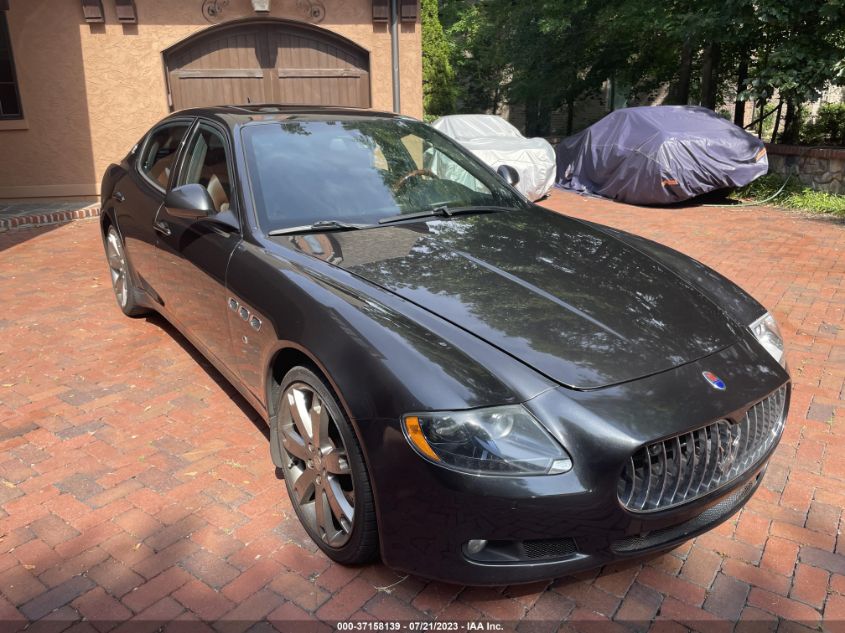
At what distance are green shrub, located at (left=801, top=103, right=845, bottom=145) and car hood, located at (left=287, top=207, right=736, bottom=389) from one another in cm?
1099

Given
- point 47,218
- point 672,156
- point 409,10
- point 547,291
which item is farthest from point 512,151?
point 547,291

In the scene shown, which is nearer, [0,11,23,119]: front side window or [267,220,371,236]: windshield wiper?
[267,220,371,236]: windshield wiper

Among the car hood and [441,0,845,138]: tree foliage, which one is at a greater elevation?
[441,0,845,138]: tree foliage

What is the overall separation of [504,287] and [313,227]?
3.15 ft

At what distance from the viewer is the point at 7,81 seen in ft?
31.7

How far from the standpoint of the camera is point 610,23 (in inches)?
619

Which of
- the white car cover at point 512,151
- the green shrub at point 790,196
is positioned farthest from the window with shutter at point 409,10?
the green shrub at point 790,196

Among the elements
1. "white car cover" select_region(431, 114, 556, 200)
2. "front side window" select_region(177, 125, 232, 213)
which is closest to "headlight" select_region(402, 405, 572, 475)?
"front side window" select_region(177, 125, 232, 213)

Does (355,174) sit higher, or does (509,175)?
(355,174)

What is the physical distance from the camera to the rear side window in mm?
3969

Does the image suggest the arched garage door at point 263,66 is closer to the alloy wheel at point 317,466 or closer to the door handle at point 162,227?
the door handle at point 162,227

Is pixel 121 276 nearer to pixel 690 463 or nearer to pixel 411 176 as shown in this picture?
pixel 411 176

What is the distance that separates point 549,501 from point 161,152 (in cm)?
346

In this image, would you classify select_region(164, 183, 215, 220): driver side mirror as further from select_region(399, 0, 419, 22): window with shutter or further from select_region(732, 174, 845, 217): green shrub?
select_region(732, 174, 845, 217): green shrub
